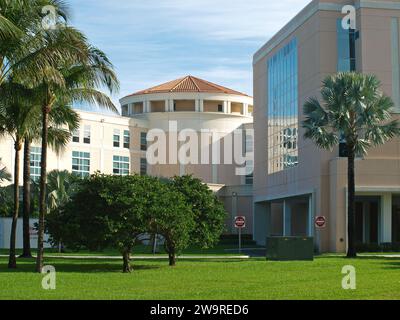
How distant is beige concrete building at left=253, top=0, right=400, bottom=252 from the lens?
51.8 meters

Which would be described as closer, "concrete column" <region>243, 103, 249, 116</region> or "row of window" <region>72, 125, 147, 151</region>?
"row of window" <region>72, 125, 147, 151</region>

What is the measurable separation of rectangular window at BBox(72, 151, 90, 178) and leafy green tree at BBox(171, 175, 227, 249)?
48141 mm

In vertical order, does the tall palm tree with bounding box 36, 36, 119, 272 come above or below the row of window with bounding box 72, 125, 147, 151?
below

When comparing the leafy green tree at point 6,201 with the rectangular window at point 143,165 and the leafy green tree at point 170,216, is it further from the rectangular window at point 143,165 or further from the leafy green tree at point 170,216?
the leafy green tree at point 170,216

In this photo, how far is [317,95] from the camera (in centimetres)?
5462

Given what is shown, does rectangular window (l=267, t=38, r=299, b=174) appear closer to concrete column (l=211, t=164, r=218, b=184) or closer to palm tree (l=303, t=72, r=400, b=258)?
palm tree (l=303, t=72, r=400, b=258)

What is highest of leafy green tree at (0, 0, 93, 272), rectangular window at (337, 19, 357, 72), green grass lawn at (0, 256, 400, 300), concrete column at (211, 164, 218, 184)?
rectangular window at (337, 19, 357, 72)

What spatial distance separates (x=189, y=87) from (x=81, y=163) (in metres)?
18.9

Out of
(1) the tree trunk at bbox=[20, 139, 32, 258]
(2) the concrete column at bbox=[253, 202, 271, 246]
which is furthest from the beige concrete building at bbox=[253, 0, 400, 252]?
(1) the tree trunk at bbox=[20, 139, 32, 258]

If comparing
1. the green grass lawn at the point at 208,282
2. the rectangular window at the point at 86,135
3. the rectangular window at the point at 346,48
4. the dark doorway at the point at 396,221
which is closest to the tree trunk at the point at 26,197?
the green grass lawn at the point at 208,282

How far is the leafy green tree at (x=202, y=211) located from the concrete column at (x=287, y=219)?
24.7 meters

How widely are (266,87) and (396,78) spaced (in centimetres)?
1628

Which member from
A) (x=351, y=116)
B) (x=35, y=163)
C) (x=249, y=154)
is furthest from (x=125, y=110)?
(x=351, y=116)
